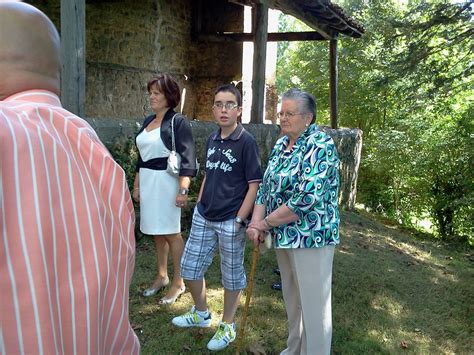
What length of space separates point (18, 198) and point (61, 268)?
0.55 ft

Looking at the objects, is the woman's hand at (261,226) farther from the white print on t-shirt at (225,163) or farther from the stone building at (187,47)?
A: the stone building at (187,47)

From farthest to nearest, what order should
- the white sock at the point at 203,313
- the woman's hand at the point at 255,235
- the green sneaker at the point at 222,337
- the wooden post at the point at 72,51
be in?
Answer: the wooden post at the point at 72,51 → the white sock at the point at 203,313 → the green sneaker at the point at 222,337 → the woman's hand at the point at 255,235

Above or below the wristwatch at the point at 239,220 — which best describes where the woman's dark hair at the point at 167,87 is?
above

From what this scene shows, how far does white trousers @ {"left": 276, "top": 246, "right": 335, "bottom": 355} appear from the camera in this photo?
2.81 metres

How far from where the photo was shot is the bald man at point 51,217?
924 millimetres

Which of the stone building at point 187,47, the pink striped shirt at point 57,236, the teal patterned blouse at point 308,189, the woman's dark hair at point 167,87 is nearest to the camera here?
the pink striped shirt at point 57,236

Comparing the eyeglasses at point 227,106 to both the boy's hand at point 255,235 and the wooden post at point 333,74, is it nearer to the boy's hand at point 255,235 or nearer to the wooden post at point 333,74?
the boy's hand at point 255,235

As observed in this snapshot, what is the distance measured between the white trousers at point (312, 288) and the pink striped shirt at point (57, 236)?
5.82 feet

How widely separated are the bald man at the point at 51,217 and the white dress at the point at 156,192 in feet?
7.80

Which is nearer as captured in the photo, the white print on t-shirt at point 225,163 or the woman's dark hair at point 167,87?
the white print on t-shirt at point 225,163

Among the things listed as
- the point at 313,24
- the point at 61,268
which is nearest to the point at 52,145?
the point at 61,268

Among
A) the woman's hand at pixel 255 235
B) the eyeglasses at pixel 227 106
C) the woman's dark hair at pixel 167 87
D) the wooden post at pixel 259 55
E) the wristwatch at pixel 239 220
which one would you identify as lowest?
the woman's hand at pixel 255 235

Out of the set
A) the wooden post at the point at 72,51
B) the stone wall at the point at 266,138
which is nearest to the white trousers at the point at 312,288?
the wooden post at the point at 72,51

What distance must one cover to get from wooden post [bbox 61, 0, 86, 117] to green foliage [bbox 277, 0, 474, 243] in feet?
19.2
